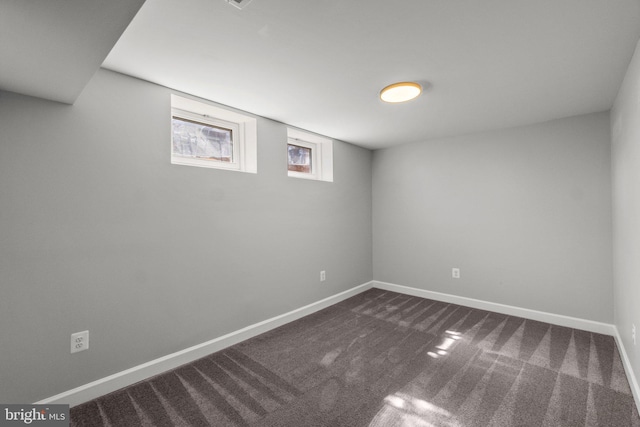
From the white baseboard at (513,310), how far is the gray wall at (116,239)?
2.06m

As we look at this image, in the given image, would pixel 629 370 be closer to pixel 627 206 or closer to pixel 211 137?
pixel 627 206

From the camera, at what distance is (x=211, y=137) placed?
2760mm

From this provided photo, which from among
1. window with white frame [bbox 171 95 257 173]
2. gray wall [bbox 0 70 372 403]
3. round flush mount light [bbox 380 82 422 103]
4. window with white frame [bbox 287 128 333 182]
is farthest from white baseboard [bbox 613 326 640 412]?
window with white frame [bbox 171 95 257 173]

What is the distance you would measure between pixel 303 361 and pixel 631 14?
2.93 metres

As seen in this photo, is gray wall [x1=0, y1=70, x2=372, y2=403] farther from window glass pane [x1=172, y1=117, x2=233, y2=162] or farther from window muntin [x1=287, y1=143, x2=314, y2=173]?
window muntin [x1=287, y1=143, x2=314, y2=173]

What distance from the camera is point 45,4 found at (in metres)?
1.01

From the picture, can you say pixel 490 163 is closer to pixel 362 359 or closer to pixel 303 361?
pixel 362 359

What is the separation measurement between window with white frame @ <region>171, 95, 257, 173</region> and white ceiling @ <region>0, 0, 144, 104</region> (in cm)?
90

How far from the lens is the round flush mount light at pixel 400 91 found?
2.14 meters

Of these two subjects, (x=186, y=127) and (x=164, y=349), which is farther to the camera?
(x=186, y=127)

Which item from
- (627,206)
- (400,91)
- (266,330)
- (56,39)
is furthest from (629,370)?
(56,39)

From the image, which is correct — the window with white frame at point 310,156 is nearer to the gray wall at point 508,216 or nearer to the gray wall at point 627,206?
the gray wall at point 508,216

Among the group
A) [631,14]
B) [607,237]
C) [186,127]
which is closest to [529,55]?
Result: [631,14]

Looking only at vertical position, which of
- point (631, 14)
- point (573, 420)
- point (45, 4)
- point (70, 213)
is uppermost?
point (631, 14)
